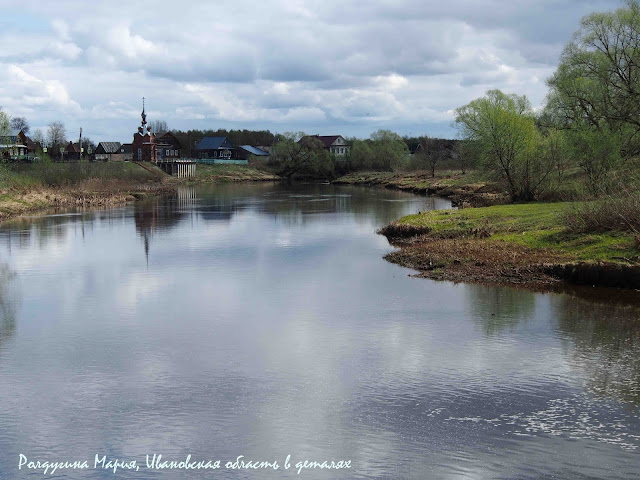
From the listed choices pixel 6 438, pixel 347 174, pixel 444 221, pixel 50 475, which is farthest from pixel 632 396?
pixel 347 174

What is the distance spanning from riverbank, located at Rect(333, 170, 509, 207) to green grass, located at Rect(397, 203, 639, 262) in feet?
30.9

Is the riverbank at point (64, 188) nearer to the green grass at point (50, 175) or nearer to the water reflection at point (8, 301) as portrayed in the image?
the green grass at point (50, 175)

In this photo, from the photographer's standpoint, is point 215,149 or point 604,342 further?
point 215,149

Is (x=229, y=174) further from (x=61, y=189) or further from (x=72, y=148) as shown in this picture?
(x=61, y=189)

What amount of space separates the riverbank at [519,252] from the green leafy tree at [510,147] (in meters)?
8.66

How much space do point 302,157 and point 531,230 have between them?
103m

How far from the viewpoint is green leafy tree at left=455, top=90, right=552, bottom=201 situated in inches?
1650

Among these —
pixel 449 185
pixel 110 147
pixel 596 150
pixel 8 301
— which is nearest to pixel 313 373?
pixel 8 301

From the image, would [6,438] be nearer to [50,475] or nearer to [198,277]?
[50,475]

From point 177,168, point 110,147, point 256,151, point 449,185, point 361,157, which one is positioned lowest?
point 449,185

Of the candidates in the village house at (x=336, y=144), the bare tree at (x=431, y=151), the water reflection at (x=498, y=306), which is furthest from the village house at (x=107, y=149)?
the water reflection at (x=498, y=306)

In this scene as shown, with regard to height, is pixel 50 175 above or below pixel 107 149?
below

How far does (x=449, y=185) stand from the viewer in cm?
7050

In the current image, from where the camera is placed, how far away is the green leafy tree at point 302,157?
127938 mm
